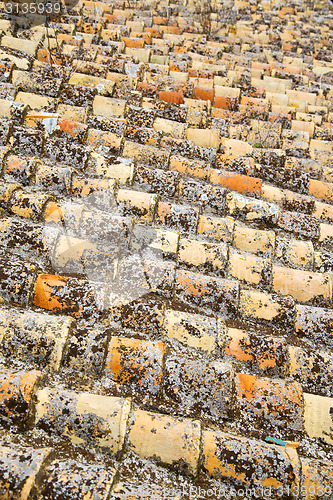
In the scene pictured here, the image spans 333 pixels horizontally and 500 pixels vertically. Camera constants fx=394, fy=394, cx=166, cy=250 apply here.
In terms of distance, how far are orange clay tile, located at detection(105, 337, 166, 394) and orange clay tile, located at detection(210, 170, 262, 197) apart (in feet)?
6.29

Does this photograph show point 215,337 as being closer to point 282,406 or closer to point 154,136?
point 282,406

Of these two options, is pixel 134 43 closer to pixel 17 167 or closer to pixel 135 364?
pixel 17 167

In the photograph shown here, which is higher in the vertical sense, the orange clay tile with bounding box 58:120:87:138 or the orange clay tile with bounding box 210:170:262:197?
the orange clay tile with bounding box 58:120:87:138

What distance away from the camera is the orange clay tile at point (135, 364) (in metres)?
2.13

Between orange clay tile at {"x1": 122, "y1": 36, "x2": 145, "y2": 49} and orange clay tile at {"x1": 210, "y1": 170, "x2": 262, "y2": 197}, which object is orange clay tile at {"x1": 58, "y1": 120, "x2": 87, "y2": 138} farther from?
orange clay tile at {"x1": 122, "y1": 36, "x2": 145, "y2": 49}

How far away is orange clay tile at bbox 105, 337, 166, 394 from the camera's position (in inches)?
83.8

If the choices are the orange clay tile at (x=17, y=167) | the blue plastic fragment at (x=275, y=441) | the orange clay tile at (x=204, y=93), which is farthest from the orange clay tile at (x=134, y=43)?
the blue plastic fragment at (x=275, y=441)

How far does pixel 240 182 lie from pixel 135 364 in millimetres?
2098

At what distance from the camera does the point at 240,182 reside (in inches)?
142

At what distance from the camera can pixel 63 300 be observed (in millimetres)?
2361

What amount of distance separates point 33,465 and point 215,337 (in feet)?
4.05

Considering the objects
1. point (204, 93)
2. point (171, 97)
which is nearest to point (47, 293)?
point (171, 97)

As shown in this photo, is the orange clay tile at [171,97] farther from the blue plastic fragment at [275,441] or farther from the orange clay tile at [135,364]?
the blue plastic fragment at [275,441]

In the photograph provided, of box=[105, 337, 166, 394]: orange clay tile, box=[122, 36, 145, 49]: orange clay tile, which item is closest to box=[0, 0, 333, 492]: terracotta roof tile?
box=[105, 337, 166, 394]: orange clay tile
